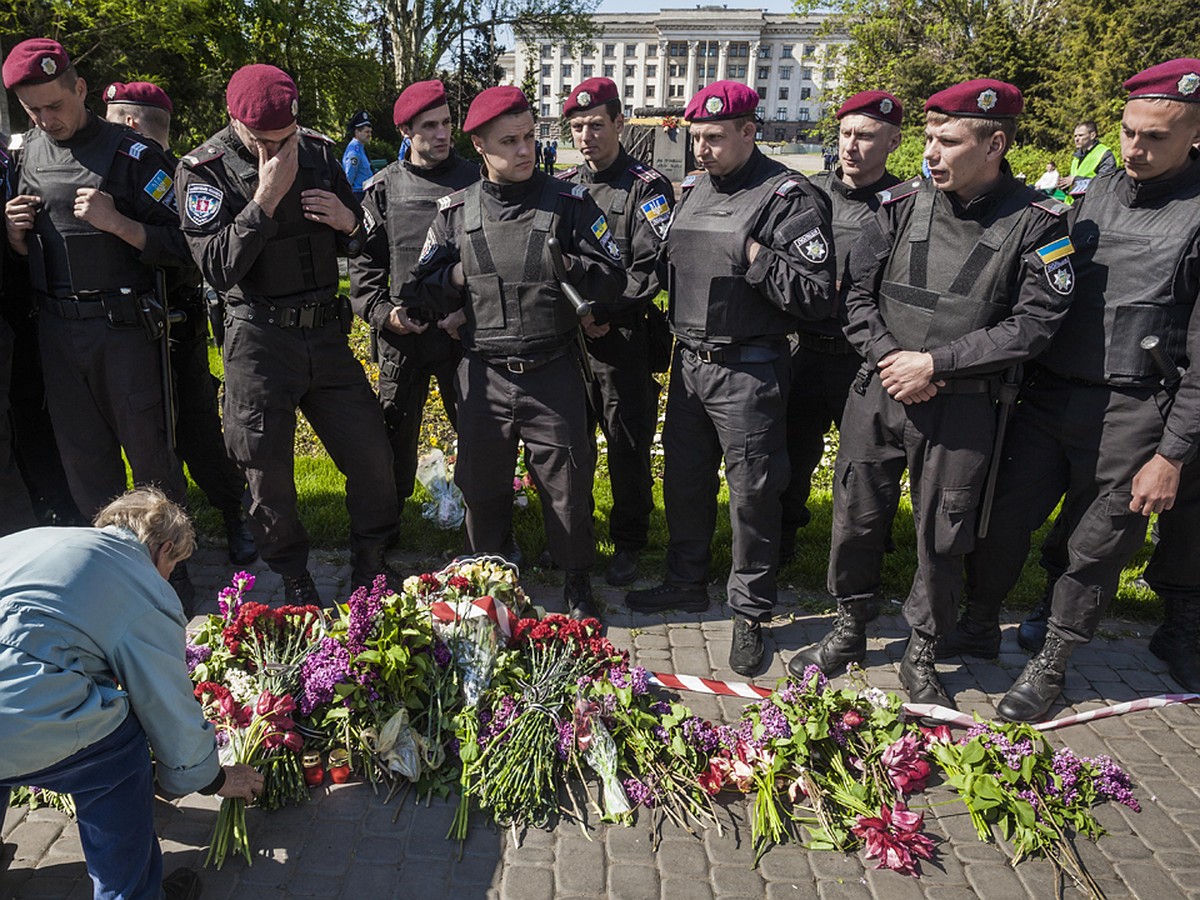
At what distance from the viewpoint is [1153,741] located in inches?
153

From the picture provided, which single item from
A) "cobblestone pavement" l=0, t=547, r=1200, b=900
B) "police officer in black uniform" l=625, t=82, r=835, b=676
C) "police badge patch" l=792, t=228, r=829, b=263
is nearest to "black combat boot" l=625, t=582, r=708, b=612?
"police officer in black uniform" l=625, t=82, r=835, b=676

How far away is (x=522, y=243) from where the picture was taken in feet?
13.7

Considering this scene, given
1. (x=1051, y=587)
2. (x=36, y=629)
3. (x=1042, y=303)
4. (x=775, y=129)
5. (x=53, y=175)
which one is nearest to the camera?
(x=36, y=629)

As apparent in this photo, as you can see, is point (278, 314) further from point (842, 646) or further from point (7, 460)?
point (842, 646)

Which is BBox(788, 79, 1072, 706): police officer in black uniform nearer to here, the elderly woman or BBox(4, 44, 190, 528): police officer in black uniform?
the elderly woman

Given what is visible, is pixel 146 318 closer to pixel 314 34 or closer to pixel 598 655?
pixel 598 655

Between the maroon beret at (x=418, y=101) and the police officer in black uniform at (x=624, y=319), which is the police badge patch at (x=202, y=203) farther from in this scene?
the police officer in black uniform at (x=624, y=319)

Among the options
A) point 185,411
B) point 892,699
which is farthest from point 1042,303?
point 185,411

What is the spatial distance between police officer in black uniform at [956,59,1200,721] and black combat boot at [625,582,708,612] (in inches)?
56.0

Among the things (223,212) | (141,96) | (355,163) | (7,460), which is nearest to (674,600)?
(223,212)

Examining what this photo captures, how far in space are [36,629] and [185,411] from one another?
313 centimetres

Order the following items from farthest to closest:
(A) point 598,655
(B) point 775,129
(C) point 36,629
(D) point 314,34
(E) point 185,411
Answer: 1. (B) point 775,129
2. (D) point 314,34
3. (E) point 185,411
4. (A) point 598,655
5. (C) point 36,629

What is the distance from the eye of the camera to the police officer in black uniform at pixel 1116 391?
3.58m

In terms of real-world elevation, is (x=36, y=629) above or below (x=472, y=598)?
above
